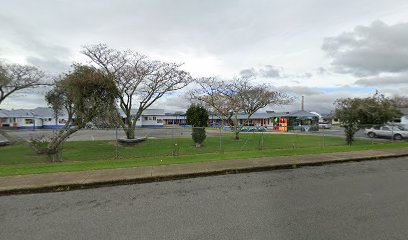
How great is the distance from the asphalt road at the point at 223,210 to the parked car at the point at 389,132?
19551 mm

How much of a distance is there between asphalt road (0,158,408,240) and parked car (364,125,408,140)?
19.6 m

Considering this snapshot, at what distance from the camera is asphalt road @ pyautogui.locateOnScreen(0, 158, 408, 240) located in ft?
12.3

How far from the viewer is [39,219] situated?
447 centimetres

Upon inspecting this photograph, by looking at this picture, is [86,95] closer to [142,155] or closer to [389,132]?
[142,155]

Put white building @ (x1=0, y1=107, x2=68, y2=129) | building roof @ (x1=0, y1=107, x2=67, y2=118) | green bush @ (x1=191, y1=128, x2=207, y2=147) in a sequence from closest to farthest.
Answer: green bush @ (x1=191, y1=128, x2=207, y2=147)
white building @ (x1=0, y1=107, x2=68, y2=129)
building roof @ (x1=0, y1=107, x2=67, y2=118)

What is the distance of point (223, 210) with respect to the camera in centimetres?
464

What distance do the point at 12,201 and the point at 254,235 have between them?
539 cm

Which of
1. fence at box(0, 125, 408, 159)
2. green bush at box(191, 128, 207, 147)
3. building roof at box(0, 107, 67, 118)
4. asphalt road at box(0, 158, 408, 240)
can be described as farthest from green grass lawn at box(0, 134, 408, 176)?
building roof at box(0, 107, 67, 118)

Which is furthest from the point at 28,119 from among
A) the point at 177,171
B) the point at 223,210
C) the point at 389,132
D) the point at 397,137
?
the point at 397,137

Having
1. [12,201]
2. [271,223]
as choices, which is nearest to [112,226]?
[271,223]

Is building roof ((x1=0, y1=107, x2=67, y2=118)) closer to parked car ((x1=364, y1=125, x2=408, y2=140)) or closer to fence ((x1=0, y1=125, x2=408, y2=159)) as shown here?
fence ((x1=0, y1=125, x2=408, y2=159))

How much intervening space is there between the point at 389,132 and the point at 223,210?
26336mm

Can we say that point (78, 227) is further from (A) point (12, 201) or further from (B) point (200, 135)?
(B) point (200, 135)

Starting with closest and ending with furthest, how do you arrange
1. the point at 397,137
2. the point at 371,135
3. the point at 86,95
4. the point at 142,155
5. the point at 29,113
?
the point at 142,155
the point at 86,95
the point at 397,137
the point at 371,135
the point at 29,113
